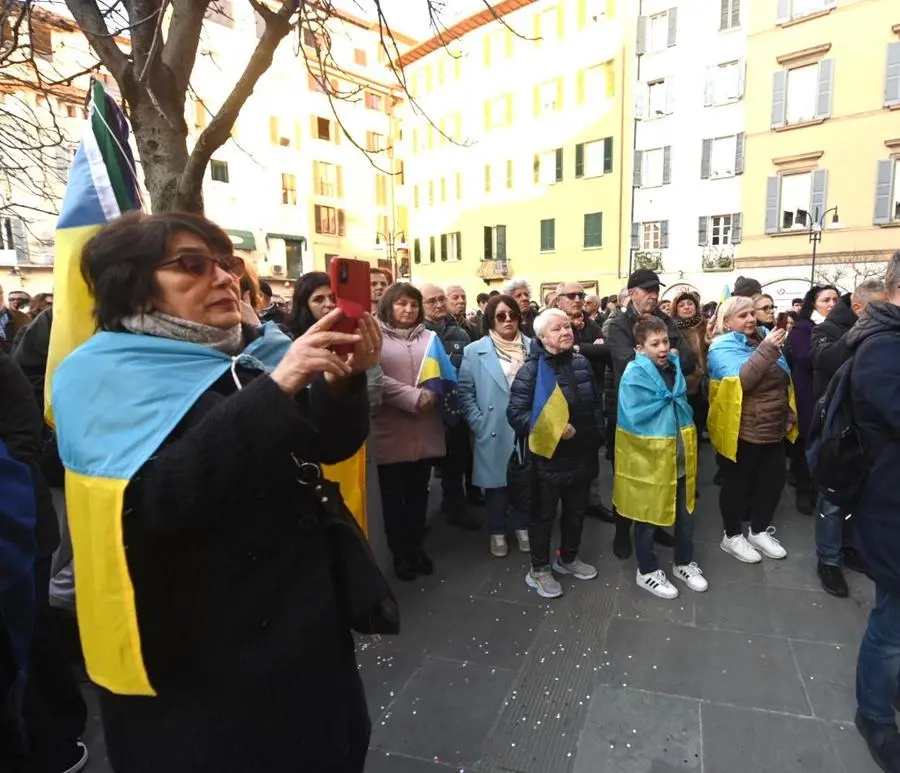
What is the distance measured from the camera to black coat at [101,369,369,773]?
1137 mm

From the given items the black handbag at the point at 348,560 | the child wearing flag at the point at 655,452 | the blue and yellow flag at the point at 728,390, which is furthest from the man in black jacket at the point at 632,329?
the black handbag at the point at 348,560

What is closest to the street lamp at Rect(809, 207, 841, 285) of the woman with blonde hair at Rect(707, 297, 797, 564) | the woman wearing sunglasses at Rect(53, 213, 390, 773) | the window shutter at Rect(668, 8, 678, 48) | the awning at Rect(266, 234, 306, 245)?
the window shutter at Rect(668, 8, 678, 48)

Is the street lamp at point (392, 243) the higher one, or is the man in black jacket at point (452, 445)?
the street lamp at point (392, 243)

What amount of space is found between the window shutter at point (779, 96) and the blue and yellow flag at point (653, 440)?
930 inches

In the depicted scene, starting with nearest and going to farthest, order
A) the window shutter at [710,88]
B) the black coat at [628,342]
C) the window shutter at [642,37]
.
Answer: the black coat at [628,342]
the window shutter at [710,88]
the window shutter at [642,37]

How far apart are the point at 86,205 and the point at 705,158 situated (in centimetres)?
2628

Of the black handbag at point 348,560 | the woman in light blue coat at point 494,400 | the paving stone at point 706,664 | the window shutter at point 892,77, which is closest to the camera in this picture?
the black handbag at point 348,560

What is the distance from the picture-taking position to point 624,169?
2577cm

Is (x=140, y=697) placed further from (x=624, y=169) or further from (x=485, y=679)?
(x=624, y=169)

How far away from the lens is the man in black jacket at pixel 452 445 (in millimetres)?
4969

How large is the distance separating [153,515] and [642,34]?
29.4m

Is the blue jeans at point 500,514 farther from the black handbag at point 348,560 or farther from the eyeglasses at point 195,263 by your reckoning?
the eyeglasses at point 195,263

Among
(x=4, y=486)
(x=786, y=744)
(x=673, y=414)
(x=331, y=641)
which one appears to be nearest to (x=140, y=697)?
(x=331, y=641)

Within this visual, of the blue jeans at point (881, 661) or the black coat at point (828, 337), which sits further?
the black coat at point (828, 337)
